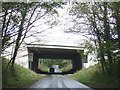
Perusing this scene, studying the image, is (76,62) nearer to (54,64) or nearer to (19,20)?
(54,64)

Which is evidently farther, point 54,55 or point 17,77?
point 54,55

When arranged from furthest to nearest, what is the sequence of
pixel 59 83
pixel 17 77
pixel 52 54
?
pixel 52 54 < pixel 59 83 < pixel 17 77

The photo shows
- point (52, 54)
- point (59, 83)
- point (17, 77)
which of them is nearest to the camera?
point (17, 77)

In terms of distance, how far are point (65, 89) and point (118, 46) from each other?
3.97ft

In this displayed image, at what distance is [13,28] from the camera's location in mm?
4926

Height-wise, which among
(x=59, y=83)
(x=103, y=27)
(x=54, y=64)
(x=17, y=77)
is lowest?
(x=59, y=83)

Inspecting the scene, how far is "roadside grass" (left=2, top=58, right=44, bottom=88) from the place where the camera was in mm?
4797

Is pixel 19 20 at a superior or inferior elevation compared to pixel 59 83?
superior

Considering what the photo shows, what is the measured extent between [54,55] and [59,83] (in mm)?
525

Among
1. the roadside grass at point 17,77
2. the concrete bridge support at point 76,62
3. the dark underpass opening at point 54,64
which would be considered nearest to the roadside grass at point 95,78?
the concrete bridge support at point 76,62

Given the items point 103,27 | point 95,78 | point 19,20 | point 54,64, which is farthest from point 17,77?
point 103,27

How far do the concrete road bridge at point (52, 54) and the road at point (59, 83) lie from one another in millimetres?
168

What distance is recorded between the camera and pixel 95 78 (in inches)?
200

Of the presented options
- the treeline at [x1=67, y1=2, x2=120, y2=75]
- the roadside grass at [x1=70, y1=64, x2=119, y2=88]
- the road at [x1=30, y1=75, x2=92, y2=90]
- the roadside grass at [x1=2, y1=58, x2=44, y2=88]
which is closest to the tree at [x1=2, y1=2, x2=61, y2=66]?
the roadside grass at [x1=2, y1=58, x2=44, y2=88]
